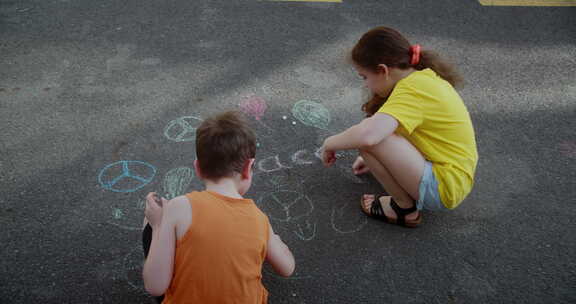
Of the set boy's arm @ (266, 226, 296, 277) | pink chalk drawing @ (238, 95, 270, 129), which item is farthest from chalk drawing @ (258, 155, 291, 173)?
boy's arm @ (266, 226, 296, 277)

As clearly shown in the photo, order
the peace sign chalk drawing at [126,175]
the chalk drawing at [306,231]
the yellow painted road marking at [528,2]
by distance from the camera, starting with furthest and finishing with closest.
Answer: the yellow painted road marking at [528,2] < the peace sign chalk drawing at [126,175] < the chalk drawing at [306,231]

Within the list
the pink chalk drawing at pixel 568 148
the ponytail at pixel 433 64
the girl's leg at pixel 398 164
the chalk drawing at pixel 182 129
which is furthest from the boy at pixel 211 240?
the pink chalk drawing at pixel 568 148

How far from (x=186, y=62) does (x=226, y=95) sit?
471 mm

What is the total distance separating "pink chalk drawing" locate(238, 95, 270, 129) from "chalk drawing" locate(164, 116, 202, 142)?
11.2 inches

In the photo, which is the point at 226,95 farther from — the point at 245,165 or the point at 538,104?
the point at 538,104

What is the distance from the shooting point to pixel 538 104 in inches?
111

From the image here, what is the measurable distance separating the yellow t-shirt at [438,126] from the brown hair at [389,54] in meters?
0.05

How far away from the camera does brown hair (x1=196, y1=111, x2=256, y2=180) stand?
1379 millimetres

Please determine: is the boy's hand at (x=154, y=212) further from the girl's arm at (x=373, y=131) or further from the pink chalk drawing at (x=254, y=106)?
the pink chalk drawing at (x=254, y=106)

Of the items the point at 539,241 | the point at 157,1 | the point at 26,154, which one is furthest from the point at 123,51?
the point at 539,241

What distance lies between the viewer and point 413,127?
1.72m

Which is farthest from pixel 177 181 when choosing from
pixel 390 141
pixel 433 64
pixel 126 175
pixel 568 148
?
pixel 568 148

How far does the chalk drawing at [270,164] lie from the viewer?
226 centimetres

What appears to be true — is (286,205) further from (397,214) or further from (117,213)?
(117,213)
